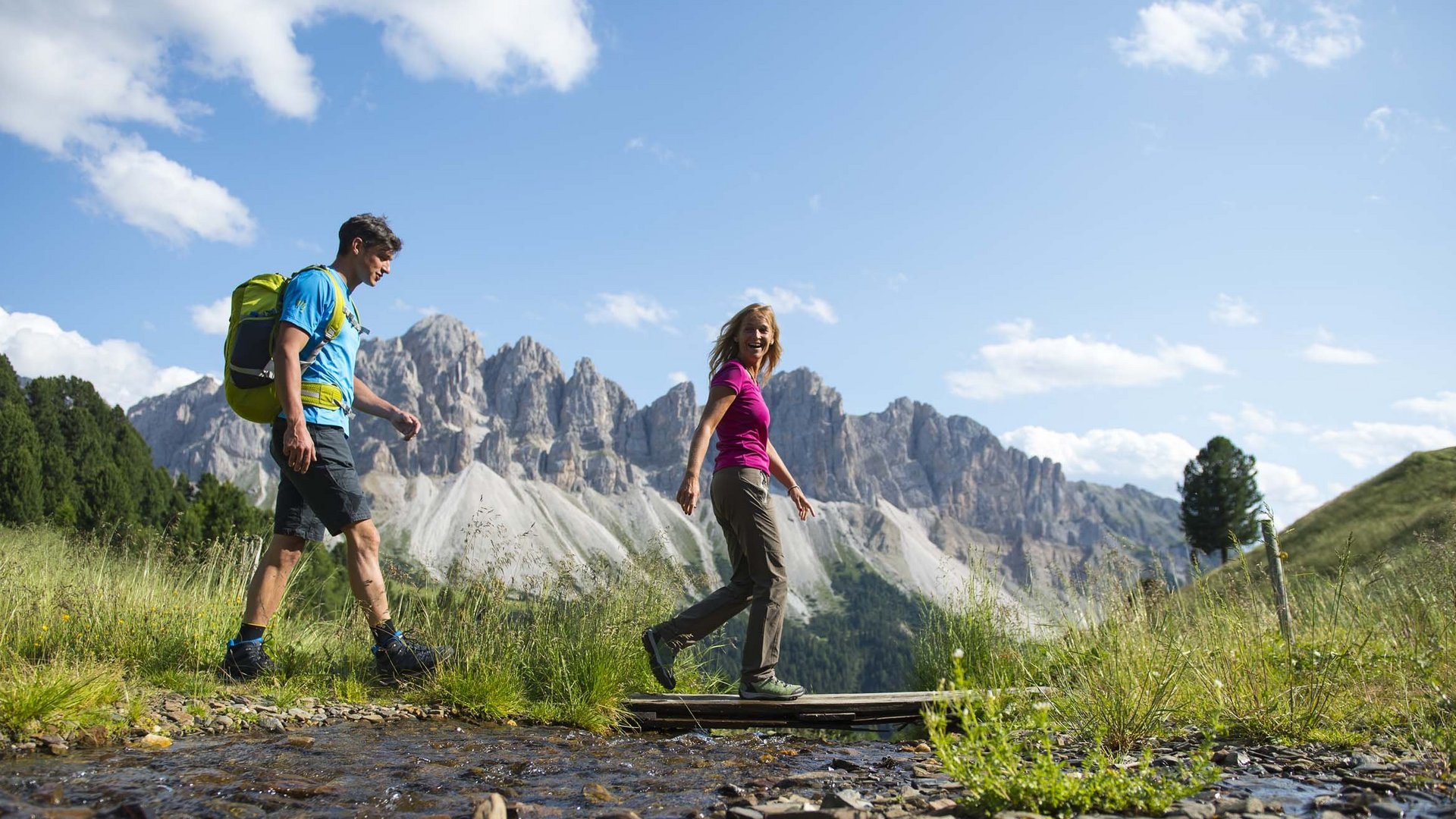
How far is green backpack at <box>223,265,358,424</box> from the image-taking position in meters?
4.98

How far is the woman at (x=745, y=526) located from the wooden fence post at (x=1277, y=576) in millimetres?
3731

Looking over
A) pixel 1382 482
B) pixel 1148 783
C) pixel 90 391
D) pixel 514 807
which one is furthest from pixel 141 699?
pixel 90 391

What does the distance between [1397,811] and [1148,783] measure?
0.99 meters

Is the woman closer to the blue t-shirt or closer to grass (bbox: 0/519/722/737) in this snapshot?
grass (bbox: 0/519/722/737)

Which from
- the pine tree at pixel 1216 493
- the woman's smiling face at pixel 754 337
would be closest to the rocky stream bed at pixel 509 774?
the woman's smiling face at pixel 754 337

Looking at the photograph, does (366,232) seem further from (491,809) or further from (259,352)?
(491,809)

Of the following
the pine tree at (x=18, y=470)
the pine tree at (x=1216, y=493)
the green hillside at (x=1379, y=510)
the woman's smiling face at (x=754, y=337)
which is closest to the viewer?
the woman's smiling face at (x=754, y=337)

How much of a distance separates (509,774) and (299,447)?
7.29 ft

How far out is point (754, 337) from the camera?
19.5ft

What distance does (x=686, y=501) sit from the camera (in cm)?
549

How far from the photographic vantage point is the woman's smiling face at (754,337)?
19.5 ft

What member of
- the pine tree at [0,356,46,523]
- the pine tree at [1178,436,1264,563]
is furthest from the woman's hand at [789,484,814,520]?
the pine tree at [1178,436,1264,563]

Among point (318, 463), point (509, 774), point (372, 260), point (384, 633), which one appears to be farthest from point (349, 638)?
point (509, 774)

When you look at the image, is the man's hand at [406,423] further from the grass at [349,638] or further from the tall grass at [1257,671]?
the tall grass at [1257,671]
